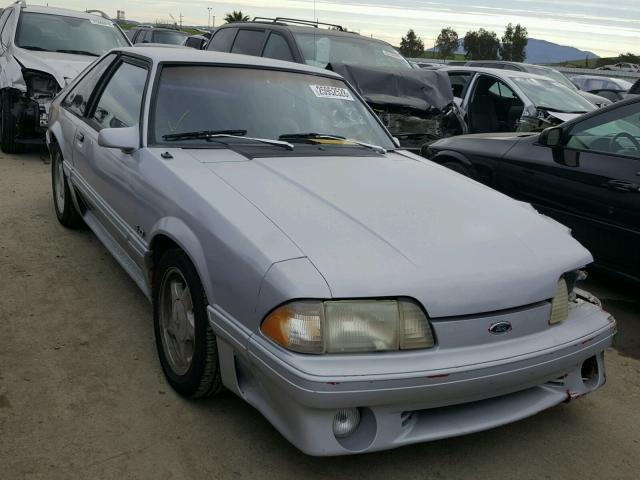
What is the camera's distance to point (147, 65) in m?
3.69

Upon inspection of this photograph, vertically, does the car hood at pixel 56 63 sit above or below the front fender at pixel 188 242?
above

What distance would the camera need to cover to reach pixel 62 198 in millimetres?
5027

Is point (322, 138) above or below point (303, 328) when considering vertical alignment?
above

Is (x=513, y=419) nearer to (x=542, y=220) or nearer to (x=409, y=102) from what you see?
(x=542, y=220)

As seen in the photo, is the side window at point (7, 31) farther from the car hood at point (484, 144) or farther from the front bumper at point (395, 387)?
the front bumper at point (395, 387)

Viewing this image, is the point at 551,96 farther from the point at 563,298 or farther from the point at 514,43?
the point at 514,43

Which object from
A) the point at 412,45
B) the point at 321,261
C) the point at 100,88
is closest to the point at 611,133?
the point at 321,261

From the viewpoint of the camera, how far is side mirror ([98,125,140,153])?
3.29 m

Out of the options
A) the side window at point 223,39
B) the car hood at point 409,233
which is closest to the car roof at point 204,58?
the car hood at point 409,233

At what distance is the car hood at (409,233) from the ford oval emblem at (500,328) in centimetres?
7

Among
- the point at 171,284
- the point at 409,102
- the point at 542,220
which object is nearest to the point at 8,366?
the point at 171,284

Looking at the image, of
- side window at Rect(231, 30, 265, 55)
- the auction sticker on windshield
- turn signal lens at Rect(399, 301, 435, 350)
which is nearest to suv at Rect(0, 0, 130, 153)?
side window at Rect(231, 30, 265, 55)

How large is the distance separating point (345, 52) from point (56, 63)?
3.41m

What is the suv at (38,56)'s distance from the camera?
7598 mm
